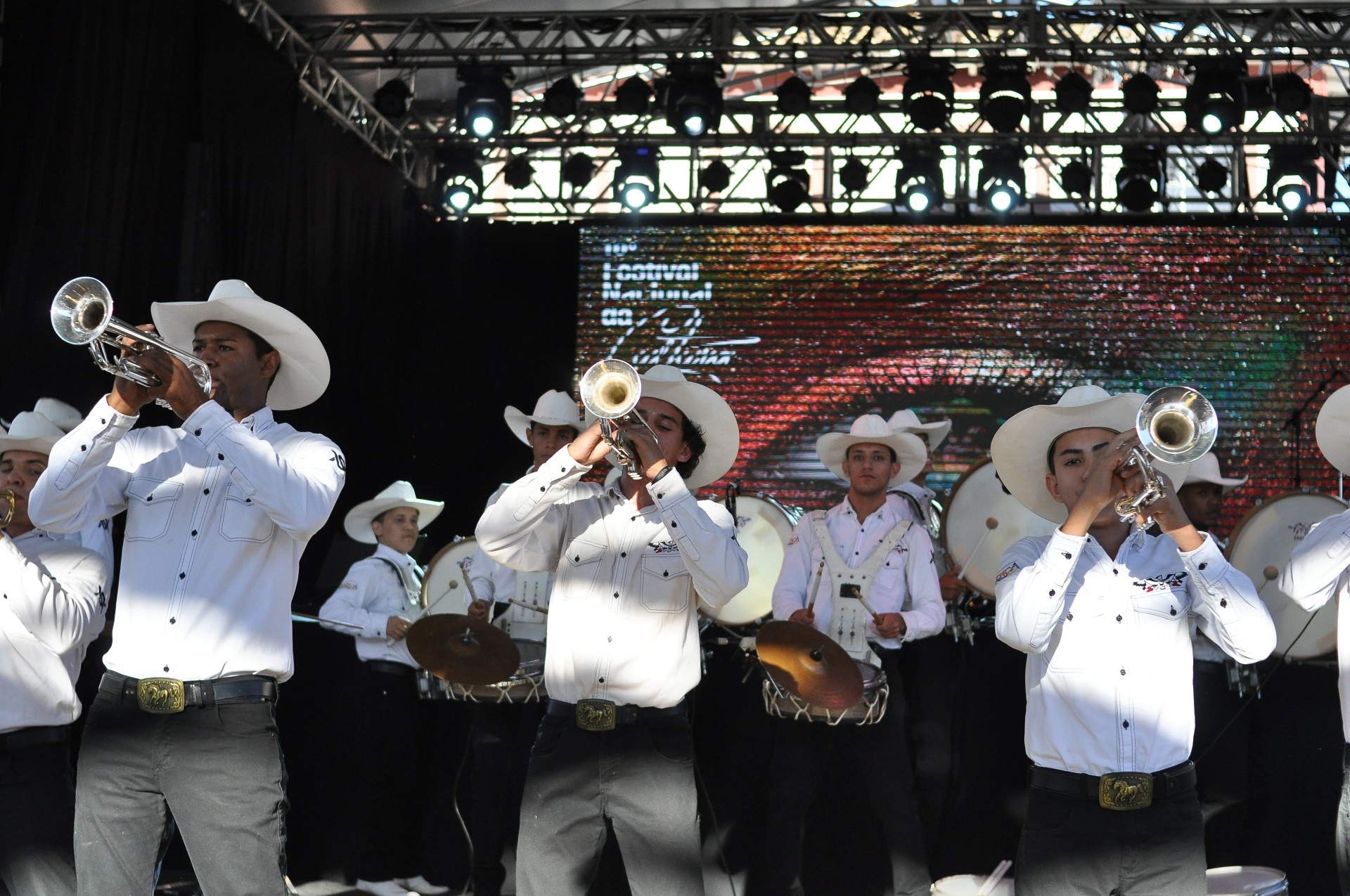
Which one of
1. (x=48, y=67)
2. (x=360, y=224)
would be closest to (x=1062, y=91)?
(x=360, y=224)

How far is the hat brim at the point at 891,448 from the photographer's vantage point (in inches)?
270

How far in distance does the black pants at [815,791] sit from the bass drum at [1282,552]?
193cm

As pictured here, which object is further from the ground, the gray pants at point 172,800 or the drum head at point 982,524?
the drum head at point 982,524

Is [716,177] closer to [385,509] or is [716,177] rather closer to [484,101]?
[484,101]

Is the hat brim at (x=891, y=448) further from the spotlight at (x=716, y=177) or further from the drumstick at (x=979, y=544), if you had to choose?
the spotlight at (x=716, y=177)

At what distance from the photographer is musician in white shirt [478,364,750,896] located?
155 inches

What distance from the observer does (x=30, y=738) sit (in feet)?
13.6

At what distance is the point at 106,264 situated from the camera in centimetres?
709

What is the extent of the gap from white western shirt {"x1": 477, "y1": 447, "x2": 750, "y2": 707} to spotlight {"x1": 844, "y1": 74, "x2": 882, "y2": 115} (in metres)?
7.21

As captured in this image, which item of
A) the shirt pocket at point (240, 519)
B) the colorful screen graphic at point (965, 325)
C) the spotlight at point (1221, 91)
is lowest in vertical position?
the shirt pocket at point (240, 519)

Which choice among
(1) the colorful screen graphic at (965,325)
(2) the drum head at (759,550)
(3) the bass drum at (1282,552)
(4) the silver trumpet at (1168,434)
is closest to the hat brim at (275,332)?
(4) the silver trumpet at (1168,434)

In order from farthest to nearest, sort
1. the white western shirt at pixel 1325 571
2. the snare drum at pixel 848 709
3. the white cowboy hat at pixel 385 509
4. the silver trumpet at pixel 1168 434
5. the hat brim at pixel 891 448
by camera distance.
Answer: the white cowboy hat at pixel 385 509
the hat brim at pixel 891 448
the snare drum at pixel 848 709
the white western shirt at pixel 1325 571
the silver trumpet at pixel 1168 434

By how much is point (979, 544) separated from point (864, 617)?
1129 mm

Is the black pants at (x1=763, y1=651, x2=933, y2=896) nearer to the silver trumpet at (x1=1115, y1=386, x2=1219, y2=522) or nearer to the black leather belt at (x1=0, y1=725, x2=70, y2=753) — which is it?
the silver trumpet at (x1=1115, y1=386, x2=1219, y2=522)
